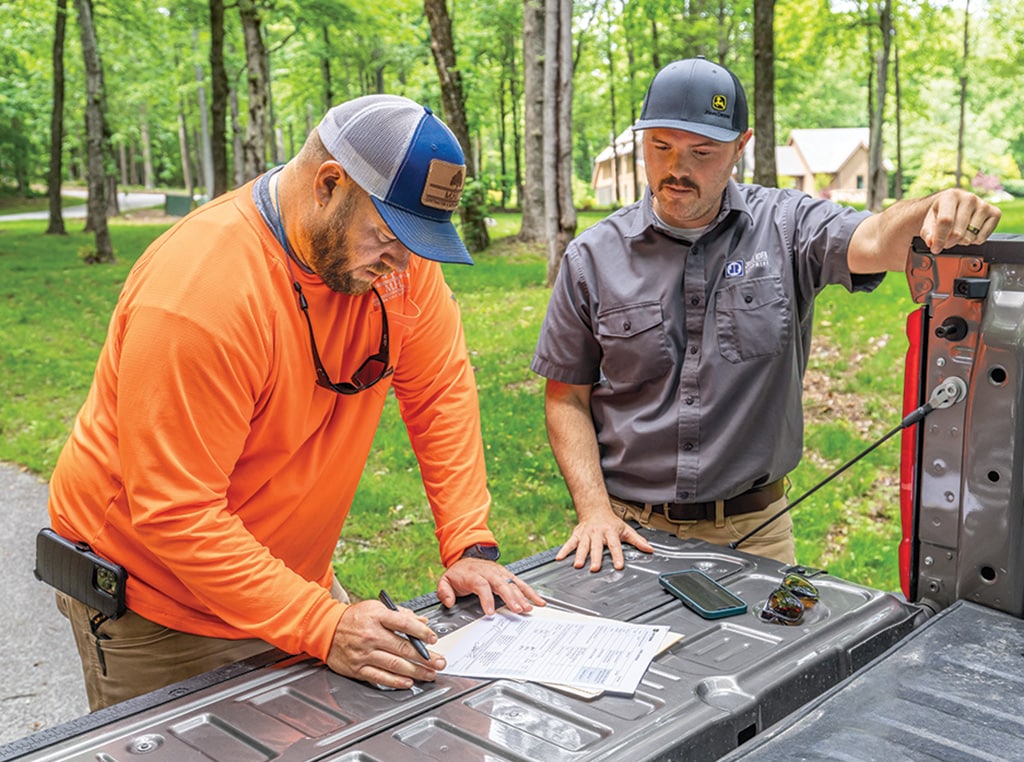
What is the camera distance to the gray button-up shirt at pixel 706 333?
2920mm

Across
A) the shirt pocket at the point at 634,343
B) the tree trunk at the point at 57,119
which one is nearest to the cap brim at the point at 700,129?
the shirt pocket at the point at 634,343

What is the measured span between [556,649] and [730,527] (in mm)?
1101

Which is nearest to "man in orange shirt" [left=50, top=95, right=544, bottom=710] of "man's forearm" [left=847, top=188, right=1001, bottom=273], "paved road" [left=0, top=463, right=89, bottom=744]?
"man's forearm" [left=847, top=188, right=1001, bottom=273]

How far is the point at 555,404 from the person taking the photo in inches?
125

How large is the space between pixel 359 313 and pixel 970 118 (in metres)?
59.3

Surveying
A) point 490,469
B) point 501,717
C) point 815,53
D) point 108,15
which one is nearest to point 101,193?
point 108,15

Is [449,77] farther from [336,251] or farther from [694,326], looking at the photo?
[336,251]

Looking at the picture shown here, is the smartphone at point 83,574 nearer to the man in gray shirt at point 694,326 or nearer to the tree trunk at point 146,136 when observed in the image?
the man in gray shirt at point 694,326

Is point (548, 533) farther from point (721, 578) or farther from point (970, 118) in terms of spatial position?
point (970, 118)

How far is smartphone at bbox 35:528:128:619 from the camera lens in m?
2.30

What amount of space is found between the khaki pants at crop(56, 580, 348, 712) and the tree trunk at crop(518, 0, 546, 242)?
496 inches

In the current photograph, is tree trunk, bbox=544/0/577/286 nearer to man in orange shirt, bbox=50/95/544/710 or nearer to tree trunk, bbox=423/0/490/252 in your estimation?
tree trunk, bbox=423/0/490/252

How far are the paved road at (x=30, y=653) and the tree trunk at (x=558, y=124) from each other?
18.0 ft

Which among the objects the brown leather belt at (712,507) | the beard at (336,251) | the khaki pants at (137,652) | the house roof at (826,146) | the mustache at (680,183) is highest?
the house roof at (826,146)
